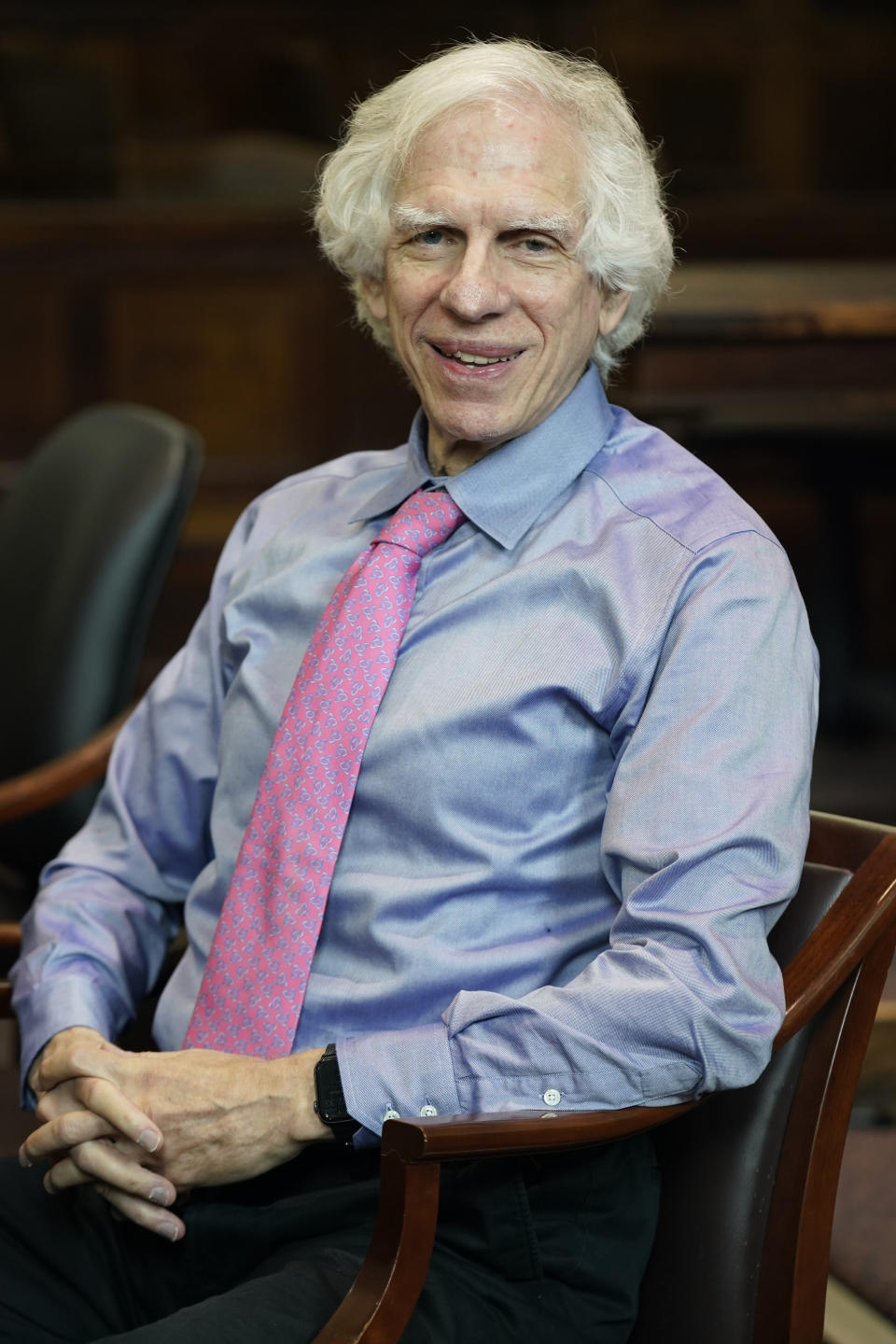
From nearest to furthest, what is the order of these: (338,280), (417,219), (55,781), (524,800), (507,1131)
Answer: (507,1131), (524,800), (417,219), (55,781), (338,280)

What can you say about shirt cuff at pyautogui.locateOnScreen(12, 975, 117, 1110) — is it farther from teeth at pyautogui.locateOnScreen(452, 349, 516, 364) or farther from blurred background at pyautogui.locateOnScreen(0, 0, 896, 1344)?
blurred background at pyautogui.locateOnScreen(0, 0, 896, 1344)

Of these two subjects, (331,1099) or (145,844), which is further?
(145,844)

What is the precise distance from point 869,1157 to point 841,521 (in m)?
2.92

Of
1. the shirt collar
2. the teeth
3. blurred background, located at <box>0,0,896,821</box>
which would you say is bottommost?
blurred background, located at <box>0,0,896,821</box>

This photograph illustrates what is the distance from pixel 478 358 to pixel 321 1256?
30.4 inches

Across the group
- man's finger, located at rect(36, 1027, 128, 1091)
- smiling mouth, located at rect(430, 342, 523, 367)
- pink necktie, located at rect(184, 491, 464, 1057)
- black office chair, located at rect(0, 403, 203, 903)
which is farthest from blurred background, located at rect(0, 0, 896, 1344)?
man's finger, located at rect(36, 1027, 128, 1091)

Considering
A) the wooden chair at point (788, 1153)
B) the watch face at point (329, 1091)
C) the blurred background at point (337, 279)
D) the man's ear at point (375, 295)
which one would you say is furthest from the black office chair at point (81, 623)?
the blurred background at point (337, 279)

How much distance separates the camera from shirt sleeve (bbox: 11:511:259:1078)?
1590 mm

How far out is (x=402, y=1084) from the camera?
1.25 m

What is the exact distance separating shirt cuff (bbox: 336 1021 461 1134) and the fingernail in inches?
6.2

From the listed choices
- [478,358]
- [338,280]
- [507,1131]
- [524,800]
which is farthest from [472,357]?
[338,280]

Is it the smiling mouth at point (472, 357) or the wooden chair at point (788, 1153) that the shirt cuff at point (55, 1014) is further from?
the smiling mouth at point (472, 357)

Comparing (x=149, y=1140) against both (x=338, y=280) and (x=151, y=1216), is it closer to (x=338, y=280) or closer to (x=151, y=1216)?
(x=151, y=1216)

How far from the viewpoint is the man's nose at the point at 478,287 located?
1443 millimetres
